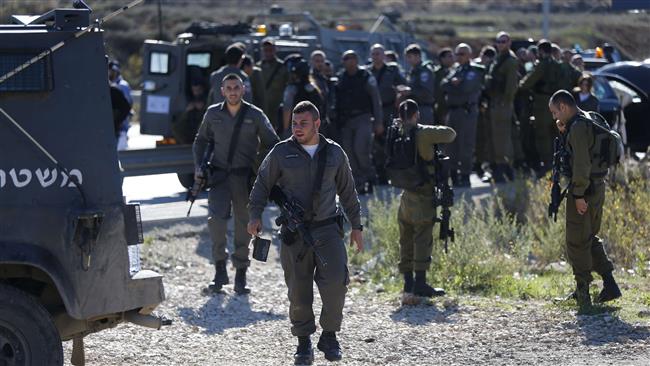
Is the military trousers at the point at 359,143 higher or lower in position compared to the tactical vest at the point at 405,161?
lower

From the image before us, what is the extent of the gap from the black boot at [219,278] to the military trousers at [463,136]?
20.6ft

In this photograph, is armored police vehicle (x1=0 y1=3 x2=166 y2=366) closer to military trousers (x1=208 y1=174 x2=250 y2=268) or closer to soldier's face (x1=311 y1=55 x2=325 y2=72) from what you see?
military trousers (x1=208 y1=174 x2=250 y2=268)

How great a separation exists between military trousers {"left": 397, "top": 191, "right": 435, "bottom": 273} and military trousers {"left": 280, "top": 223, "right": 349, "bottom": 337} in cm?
236

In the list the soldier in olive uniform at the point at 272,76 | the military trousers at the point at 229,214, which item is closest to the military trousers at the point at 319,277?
the military trousers at the point at 229,214

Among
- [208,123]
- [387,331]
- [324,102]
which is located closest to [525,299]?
[387,331]

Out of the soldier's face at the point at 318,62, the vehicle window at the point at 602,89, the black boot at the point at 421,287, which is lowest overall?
the black boot at the point at 421,287

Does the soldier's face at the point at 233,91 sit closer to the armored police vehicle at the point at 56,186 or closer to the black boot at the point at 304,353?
the black boot at the point at 304,353

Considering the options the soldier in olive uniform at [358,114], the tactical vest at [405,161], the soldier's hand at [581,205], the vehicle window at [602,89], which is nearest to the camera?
the soldier's hand at [581,205]

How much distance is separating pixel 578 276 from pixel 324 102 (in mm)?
4922

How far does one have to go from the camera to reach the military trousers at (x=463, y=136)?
55.1 ft

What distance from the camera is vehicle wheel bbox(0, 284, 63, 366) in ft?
22.2

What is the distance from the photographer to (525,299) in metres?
10.9

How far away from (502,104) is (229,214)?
23.4ft

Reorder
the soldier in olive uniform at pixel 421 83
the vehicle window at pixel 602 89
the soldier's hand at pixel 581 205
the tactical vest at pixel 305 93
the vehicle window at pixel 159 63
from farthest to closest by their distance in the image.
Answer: the vehicle window at pixel 602 89 < the vehicle window at pixel 159 63 < the soldier in olive uniform at pixel 421 83 < the tactical vest at pixel 305 93 < the soldier's hand at pixel 581 205
